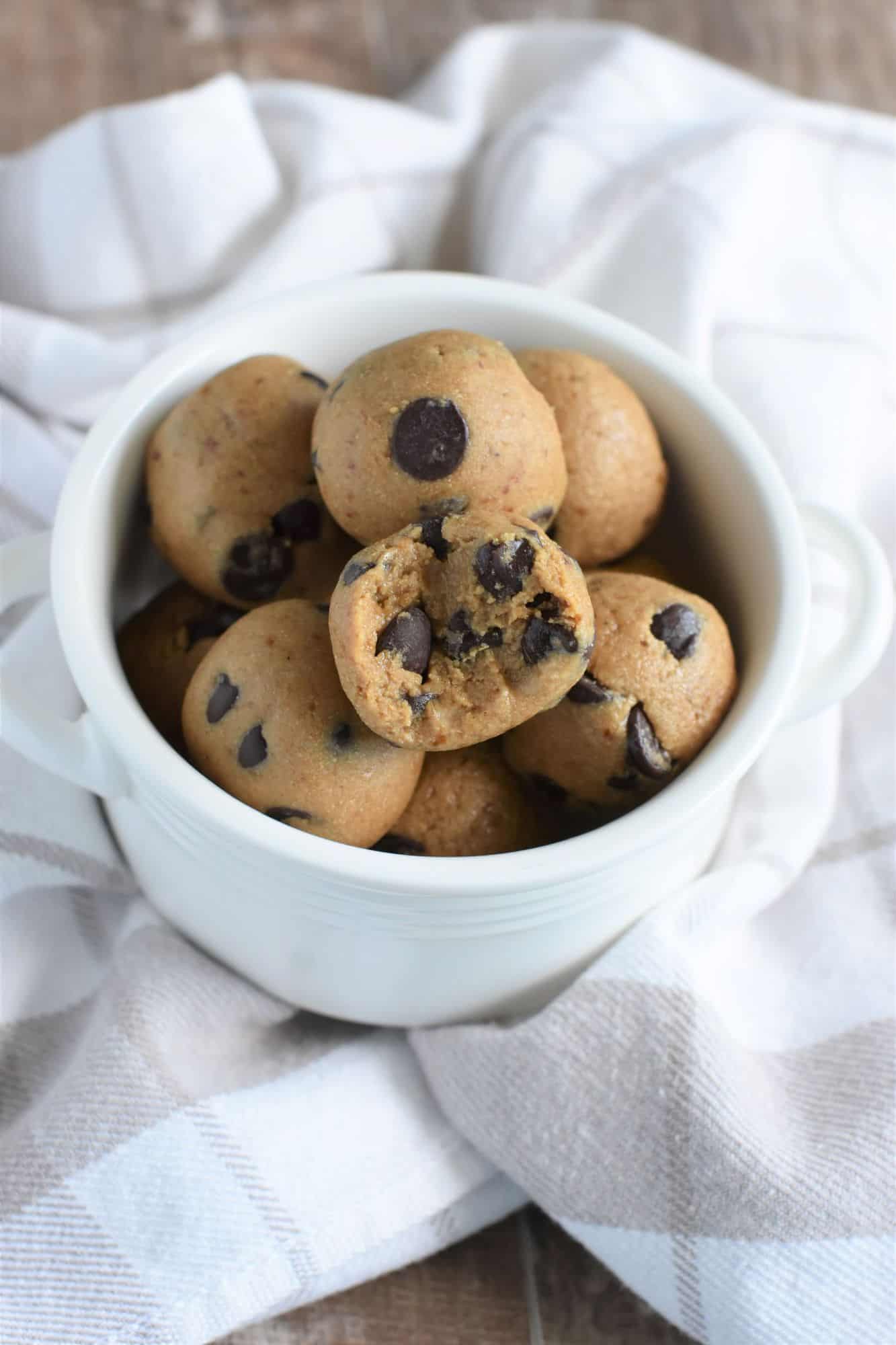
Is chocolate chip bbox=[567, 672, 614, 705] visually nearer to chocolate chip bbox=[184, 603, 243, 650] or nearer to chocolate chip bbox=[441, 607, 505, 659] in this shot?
chocolate chip bbox=[441, 607, 505, 659]

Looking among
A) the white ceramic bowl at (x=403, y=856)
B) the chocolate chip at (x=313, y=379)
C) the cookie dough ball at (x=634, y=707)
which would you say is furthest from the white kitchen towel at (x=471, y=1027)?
the chocolate chip at (x=313, y=379)

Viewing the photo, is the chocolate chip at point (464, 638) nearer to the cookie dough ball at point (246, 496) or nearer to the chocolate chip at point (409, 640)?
the chocolate chip at point (409, 640)

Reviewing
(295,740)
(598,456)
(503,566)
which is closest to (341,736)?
(295,740)

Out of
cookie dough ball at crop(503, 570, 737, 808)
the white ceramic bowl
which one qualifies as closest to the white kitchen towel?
the white ceramic bowl

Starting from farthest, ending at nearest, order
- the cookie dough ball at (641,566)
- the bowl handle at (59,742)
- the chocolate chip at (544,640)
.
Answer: the cookie dough ball at (641,566) → the bowl handle at (59,742) → the chocolate chip at (544,640)

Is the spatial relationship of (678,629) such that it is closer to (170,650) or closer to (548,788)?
(548,788)

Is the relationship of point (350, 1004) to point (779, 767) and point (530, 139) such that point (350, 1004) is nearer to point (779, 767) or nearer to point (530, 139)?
point (779, 767)

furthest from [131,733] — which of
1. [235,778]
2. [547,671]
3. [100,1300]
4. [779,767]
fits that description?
[779,767]
